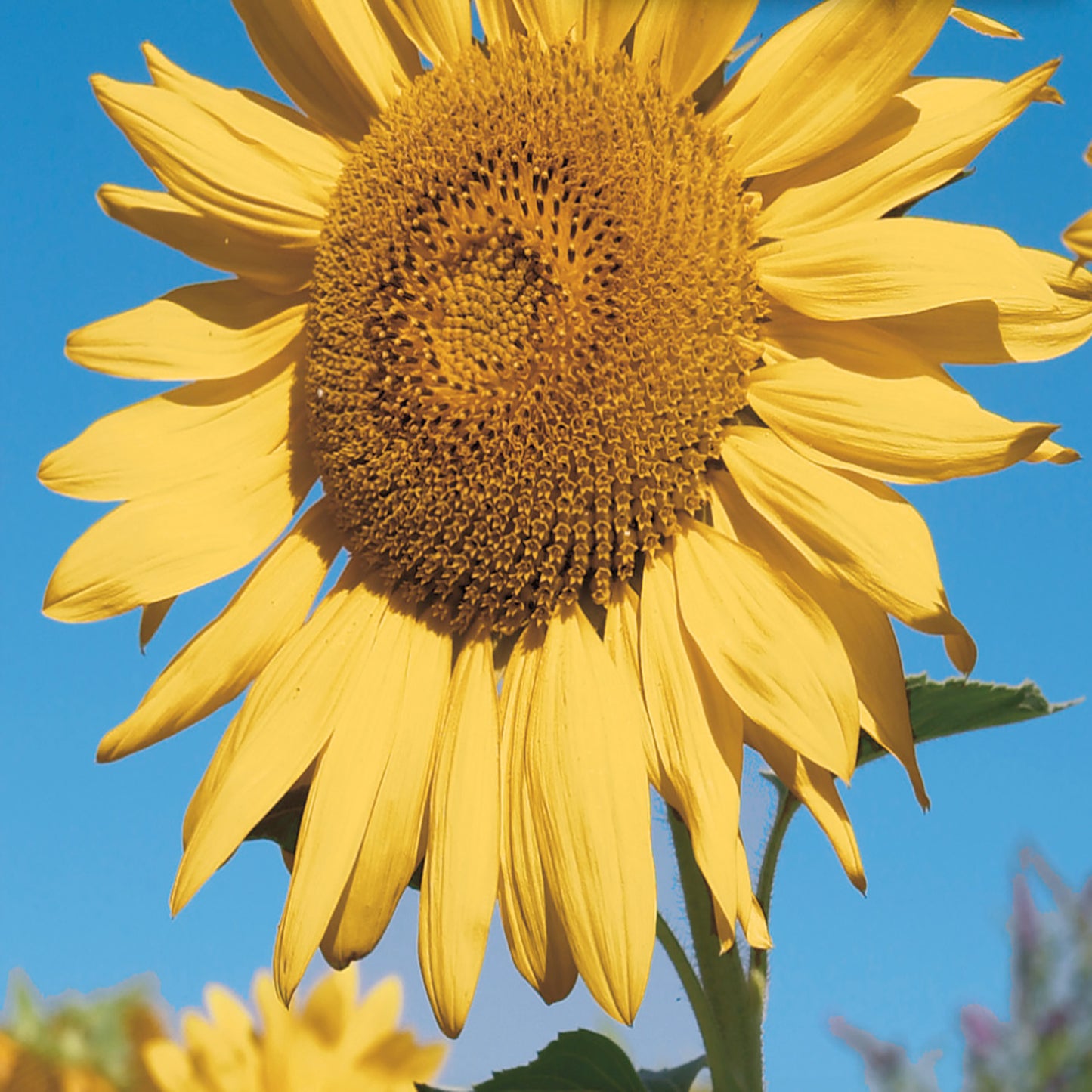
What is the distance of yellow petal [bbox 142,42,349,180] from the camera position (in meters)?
1.27

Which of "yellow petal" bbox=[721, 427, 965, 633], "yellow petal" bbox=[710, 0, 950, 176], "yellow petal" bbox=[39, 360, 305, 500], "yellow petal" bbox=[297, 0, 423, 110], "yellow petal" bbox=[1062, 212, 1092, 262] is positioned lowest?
"yellow petal" bbox=[721, 427, 965, 633]

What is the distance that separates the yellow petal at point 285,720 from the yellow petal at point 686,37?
0.52 meters

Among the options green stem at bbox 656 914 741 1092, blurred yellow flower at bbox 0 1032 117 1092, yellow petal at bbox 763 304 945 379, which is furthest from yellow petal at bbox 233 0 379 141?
blurred yellow flower at bbox 0 1032 117 1092

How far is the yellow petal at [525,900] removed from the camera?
998mm

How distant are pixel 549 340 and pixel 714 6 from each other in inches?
11.8

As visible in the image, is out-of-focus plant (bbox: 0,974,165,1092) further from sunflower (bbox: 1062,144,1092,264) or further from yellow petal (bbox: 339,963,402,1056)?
sunflower (bbox: 1062,144,1092,264)

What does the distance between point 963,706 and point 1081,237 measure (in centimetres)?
46

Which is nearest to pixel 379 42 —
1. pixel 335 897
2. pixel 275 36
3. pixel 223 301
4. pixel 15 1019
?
pixel 275 36

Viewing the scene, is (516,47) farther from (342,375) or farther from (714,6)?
(342,375)

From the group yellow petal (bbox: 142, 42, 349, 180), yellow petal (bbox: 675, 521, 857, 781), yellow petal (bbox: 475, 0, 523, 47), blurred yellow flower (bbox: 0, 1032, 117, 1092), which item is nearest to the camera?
yellow petal (bbox: 675, 521, 857, 781)

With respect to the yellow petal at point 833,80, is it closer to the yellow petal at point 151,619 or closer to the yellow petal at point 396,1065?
the yellow petal at point 151,619

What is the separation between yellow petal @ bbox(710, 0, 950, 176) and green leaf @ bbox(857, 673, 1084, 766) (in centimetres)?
46

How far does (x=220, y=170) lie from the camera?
125 centimetres

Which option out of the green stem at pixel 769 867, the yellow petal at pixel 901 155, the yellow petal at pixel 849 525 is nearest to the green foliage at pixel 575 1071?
the green stem at pixel 769 867
